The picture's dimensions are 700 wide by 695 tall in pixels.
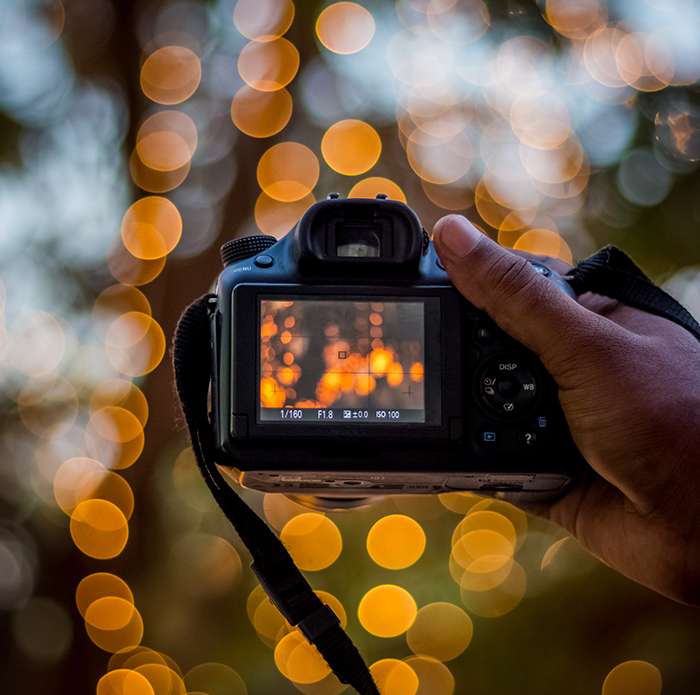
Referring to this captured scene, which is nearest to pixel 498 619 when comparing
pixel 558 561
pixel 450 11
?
pixel 558 561

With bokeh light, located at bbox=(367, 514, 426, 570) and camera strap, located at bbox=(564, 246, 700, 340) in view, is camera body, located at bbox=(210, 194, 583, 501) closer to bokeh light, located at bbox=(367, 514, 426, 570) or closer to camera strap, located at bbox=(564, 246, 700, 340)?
camera strap, located at bbox=(564, 246, 700, 340)

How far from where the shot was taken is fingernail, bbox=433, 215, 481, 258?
0.96 metres

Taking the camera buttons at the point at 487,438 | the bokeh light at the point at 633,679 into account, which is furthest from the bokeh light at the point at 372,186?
the camera buttons at the point at 487,438

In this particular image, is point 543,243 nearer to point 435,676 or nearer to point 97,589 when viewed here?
point 435,676

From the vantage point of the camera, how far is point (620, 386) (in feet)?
3.07

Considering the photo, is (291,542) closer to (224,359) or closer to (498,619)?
(498,619)

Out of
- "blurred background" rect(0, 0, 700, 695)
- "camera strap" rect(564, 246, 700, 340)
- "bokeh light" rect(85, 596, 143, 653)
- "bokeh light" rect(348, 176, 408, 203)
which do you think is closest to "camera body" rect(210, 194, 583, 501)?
"camera strap" rect(564, 246, 700, 340)

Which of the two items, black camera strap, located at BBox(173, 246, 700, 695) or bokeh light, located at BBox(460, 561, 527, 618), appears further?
bokeh light, located at BBox(460, 561, 527, 618)

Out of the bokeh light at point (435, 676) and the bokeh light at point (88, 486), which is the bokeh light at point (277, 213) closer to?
the bokeh light at point (88, 486)

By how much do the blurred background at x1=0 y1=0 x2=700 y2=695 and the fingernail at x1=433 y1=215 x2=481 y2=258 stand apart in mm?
1160

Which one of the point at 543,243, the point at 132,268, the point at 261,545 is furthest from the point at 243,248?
the point at 132,268

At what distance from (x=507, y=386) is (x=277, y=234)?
1.33 m

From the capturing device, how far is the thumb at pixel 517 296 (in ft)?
3.11

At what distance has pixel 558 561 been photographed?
6.89 feet
